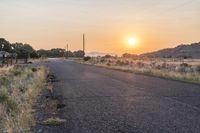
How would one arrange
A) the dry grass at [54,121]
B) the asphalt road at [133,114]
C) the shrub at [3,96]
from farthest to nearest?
the shrub at [3,96] < the dry grass at [54,121] < the asphalt road at [133,114]

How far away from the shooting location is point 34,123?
11094 millimetres

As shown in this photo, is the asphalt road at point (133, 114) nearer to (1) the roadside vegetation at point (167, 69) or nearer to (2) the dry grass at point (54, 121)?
(2) the dry grass at point (54, 121)

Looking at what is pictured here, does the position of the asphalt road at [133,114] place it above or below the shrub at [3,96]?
below

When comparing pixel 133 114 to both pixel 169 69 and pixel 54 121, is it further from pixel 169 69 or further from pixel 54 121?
pixel 169 69

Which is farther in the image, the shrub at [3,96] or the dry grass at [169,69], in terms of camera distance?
the dry grass at [169,69]

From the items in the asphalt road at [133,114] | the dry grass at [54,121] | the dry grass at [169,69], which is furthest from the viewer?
the dry grass at [169,69]

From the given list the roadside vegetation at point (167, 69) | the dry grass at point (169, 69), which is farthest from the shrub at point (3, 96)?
the roadside vegetation at point (167, 69)

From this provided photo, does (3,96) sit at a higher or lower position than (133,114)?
higher

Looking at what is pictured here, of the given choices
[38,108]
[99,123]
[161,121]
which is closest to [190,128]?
[161,121]

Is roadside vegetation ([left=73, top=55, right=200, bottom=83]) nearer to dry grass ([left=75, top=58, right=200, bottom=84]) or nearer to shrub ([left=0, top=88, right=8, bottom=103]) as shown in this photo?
dry grass ([left=75, top=58, right=200, bottom=84])

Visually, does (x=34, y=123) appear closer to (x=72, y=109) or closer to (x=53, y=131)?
(x=53, y=131)

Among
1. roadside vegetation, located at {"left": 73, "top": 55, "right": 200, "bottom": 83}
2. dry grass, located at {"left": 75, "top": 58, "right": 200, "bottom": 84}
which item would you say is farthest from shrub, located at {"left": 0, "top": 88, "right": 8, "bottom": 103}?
roadside vegetation, located at {"left": 73, "top": 55, "right": 200, "bottom": 83}

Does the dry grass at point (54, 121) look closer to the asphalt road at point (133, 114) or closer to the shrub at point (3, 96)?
the asphalt road at point (133, 114)

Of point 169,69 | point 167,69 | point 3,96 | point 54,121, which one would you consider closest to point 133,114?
point 54,121
